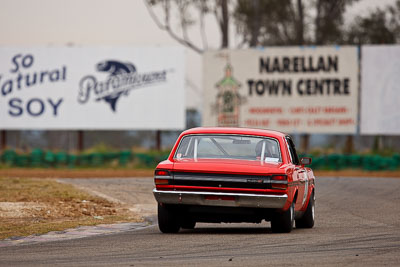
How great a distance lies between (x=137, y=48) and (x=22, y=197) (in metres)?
26.1

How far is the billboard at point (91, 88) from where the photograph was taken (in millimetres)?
43938

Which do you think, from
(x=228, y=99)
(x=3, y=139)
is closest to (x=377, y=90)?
(x=228, y=99)

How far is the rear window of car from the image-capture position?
43.5 feet

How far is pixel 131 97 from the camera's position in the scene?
44.1 m

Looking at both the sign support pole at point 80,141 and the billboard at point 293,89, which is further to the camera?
the sign support pole at point 80,141

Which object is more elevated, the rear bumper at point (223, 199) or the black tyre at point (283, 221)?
the rear bumper at point (223, 199)

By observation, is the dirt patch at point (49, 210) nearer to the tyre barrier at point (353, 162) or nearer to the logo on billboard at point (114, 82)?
the tyre barrier at point (353, 162)

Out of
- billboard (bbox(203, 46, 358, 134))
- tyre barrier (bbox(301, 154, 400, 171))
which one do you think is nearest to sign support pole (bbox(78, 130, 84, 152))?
billboard (bbox(203, 46, 358, 134))

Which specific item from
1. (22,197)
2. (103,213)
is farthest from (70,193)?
(103,213)

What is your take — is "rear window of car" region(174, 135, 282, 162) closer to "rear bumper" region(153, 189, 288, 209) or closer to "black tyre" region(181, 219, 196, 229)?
"rear bumper" region(153, 189, 288, 209)

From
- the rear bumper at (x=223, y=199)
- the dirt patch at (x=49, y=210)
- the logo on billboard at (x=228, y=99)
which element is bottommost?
the dirt patch at (x=49, y=210)

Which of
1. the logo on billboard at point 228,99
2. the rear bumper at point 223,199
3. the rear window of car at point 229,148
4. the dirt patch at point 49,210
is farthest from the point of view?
the logo on billboard at point 228,99

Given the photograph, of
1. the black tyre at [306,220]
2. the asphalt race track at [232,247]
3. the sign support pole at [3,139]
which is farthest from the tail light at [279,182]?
the sign support pole at [3,139]

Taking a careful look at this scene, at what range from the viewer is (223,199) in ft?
41.5
